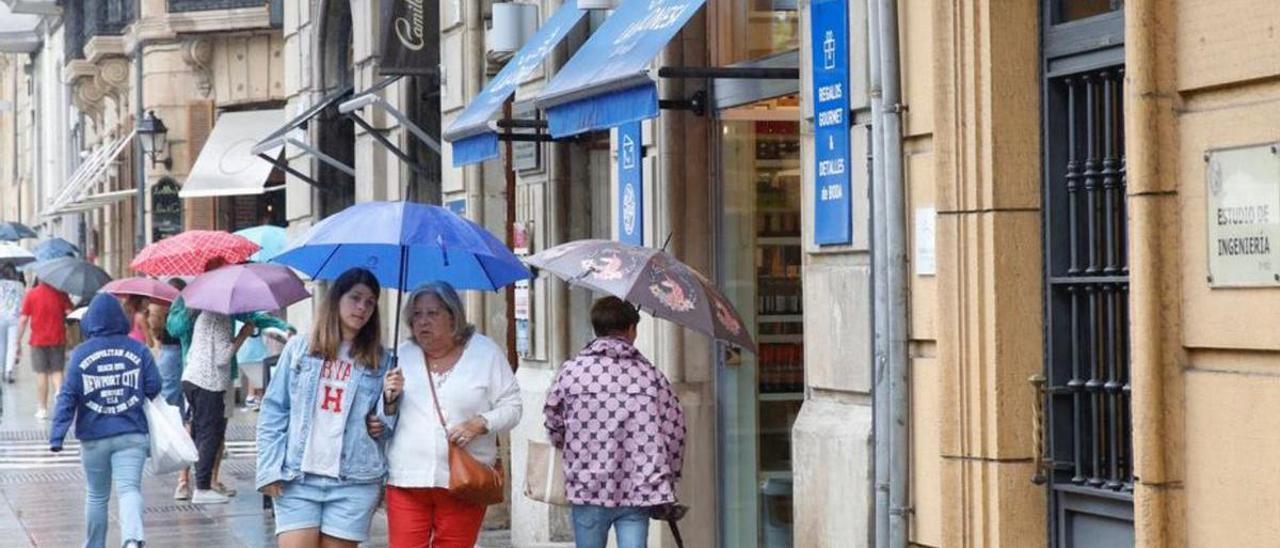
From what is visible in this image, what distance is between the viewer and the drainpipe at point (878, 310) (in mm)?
9430

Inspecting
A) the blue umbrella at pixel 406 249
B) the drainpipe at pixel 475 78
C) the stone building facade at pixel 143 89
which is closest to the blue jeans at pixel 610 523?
the blue umbrella at pixel 406 249

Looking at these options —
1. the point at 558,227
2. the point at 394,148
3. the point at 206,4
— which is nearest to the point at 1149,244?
the point at 558,227

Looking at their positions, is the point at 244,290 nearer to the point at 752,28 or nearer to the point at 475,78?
the point at 475,78

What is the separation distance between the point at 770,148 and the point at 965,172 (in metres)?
3.23

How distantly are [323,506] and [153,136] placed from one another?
24.6 metres

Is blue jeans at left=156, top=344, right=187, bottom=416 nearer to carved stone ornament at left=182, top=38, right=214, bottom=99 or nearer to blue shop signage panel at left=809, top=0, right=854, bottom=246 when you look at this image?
→ blue shop signage panel at left=809, top=0, right=854, bottom=246

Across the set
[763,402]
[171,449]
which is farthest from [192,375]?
[763,402]

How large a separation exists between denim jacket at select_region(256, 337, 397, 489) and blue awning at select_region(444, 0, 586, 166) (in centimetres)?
367

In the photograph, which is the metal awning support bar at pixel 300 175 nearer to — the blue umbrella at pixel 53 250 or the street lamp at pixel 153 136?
the blue umbrella at pixel 53 250

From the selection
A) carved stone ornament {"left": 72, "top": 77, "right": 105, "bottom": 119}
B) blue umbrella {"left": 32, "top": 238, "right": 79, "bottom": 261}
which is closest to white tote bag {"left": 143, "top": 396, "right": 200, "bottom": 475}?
blue umbrella {"left": 32, "top": 238, "right": 79, "bottom": 261}

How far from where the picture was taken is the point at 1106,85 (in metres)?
8.45

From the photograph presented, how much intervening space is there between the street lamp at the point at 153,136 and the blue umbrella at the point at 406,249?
22.5 metres

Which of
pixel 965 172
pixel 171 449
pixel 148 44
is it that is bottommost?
pixel 171 449

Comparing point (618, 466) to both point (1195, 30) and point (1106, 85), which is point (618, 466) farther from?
point (1195, 30)
